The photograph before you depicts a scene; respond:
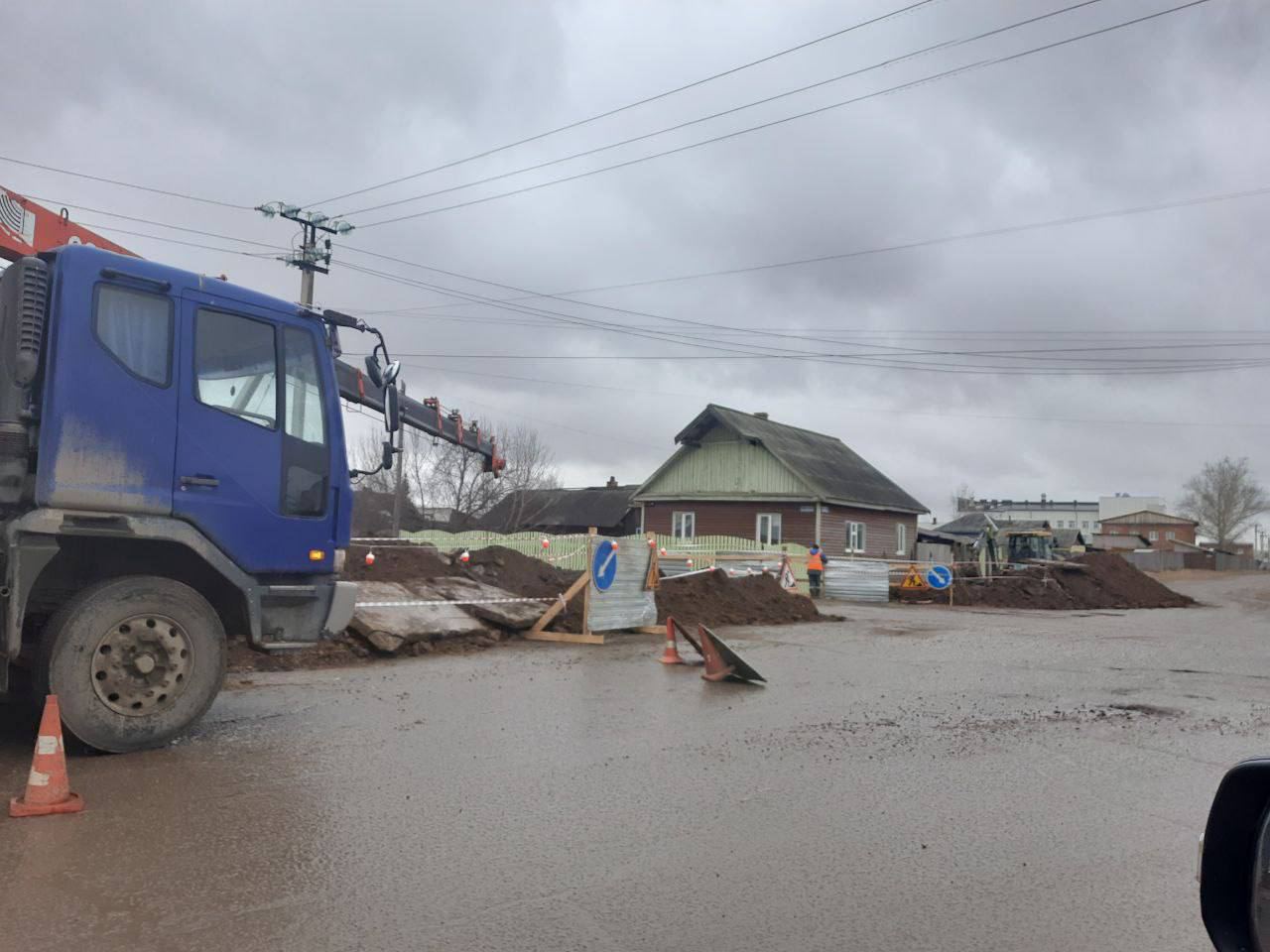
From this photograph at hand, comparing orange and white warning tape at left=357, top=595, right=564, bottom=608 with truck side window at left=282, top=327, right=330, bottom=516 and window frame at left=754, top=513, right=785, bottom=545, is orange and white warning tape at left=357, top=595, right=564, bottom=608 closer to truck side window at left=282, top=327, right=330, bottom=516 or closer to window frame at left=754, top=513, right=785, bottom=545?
truck side window at left=282, top=327, right=330, bottom=516

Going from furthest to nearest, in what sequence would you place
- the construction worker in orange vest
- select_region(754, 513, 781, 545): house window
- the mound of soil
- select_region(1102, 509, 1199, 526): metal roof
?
select_region(1102, 509, 1199, 526): metal roof
select_region(754, 513, 781, 545): house window
the construction worker in orange vest
the mound of soil

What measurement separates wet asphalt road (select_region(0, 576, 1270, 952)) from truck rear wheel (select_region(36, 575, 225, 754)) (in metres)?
0.25

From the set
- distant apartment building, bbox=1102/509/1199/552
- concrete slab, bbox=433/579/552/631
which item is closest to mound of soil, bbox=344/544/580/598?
concrete slab, bbox=433/579/552/631

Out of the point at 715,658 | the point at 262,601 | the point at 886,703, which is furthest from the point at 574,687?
the point at 262,601

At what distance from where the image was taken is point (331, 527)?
303 inches

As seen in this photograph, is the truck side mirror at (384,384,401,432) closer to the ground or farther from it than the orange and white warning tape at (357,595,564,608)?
farther from it

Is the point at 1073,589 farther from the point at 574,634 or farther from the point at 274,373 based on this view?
the point at 274,373

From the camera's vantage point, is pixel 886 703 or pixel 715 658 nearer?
pixel 886 703

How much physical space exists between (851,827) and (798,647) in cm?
960

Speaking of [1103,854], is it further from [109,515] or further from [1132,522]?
[1132,522]

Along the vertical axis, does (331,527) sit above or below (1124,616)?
above

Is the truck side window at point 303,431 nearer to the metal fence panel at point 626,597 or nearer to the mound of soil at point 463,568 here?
the metal fence panel at point 626,597

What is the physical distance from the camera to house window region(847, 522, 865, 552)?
40.6 m

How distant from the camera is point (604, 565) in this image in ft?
48.6
